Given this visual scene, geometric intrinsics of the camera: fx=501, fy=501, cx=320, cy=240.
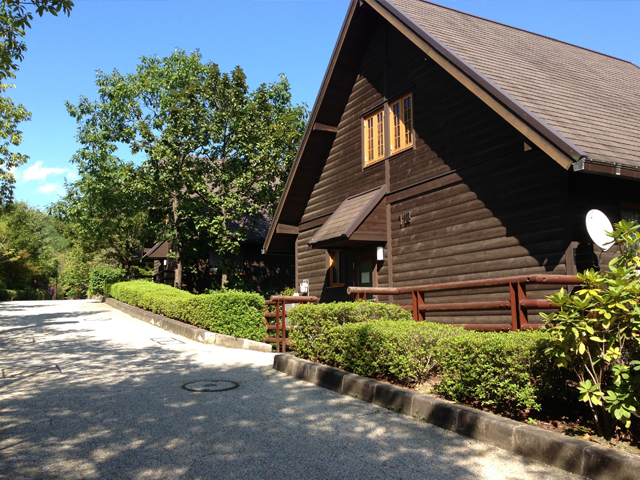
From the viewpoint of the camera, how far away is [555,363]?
16.1 ft

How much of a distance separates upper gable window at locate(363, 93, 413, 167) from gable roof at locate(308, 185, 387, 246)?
1039mm

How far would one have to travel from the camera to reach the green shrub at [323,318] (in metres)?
8.47

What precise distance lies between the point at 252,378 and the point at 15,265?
153ft

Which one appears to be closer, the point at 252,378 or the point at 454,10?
the point at 252,378

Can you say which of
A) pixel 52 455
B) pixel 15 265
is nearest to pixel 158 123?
pixel 52 455

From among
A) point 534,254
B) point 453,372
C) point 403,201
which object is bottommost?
point 453,372

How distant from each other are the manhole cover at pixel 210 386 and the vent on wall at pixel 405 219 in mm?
6348

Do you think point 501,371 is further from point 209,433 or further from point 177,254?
point 177,254

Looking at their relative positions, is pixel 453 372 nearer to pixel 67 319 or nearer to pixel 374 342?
pixel 374 342

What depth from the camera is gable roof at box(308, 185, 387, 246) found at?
12602 mm

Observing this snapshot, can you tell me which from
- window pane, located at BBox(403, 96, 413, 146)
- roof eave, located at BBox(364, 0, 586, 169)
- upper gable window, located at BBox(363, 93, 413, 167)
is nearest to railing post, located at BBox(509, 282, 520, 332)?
roof eave, located at BBox(364, 0, 586, 169)

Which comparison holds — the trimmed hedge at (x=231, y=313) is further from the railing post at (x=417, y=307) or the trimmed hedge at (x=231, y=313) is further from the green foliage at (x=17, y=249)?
the green foliage at (x=17, y=249)

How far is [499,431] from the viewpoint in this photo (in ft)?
15.3

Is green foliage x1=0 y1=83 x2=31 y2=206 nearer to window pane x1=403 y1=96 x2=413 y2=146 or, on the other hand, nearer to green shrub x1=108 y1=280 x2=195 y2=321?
green shrub x1=108 y1=280 x2=195 y2=321
